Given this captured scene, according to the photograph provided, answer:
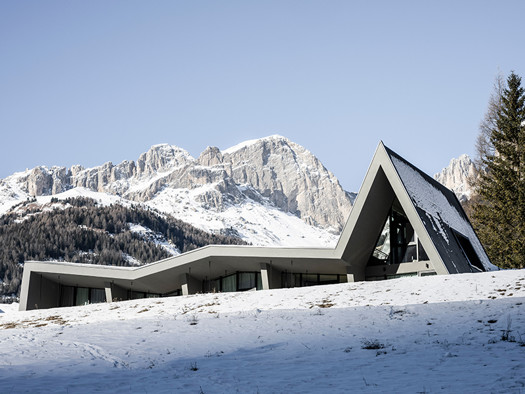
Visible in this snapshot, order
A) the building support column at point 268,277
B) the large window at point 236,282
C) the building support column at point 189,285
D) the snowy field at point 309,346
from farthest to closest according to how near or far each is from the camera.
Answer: the building support column at point 189,285 < the large window at point 236,282 < the building support column at point 268,277 < the snowy field at point 309,346

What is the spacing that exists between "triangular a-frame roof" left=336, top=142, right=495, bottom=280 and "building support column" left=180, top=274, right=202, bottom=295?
982 cm

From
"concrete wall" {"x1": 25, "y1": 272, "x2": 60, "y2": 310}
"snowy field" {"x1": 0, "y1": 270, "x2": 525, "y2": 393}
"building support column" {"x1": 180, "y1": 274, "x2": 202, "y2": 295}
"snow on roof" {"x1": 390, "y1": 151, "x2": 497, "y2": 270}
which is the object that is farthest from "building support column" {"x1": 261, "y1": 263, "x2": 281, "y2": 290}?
"concrete wall" {"x1": 25, "y1": 272, "x2": 60, "y2": 310}

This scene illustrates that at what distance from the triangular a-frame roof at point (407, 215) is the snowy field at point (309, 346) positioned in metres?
4.01

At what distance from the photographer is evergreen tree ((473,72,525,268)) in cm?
3805

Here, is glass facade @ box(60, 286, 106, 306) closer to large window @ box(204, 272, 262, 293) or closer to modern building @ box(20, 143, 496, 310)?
modern building @ box(20, 143, 496, 310)

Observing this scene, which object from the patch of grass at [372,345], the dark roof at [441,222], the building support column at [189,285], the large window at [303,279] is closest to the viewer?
the patch of grass at [372,345]

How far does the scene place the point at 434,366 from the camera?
1042cm

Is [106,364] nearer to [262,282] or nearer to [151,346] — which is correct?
[151,346]

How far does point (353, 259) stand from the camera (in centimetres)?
2973

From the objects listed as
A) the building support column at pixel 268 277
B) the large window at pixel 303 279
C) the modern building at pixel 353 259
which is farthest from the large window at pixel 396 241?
the building support column at pixel 268 277

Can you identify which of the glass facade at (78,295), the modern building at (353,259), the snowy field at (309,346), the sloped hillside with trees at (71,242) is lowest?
the snowy field at (309,346)

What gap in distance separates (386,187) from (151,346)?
17.0 metres

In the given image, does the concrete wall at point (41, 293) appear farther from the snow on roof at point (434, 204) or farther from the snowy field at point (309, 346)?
the snow on roof at point (434, 204)

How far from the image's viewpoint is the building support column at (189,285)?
110 ft
